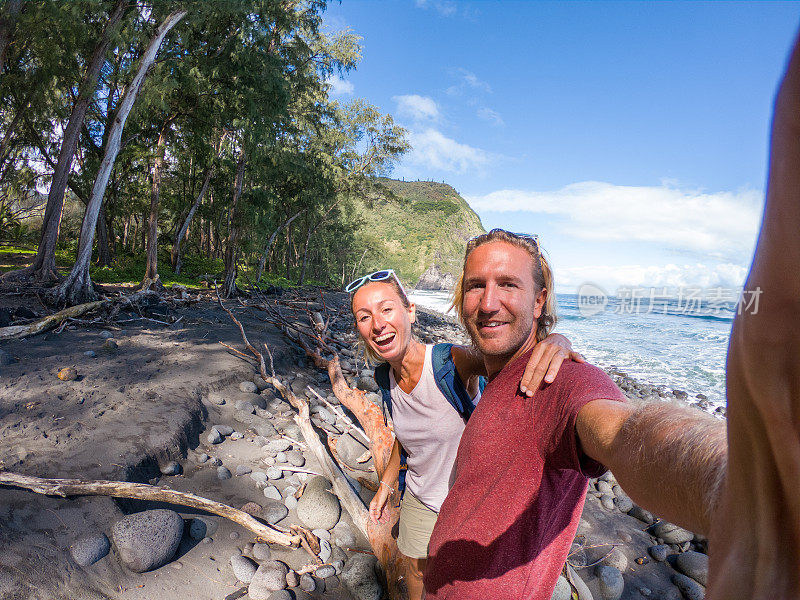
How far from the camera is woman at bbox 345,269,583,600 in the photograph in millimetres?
2387

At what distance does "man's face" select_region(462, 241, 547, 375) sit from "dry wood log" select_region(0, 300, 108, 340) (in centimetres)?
750

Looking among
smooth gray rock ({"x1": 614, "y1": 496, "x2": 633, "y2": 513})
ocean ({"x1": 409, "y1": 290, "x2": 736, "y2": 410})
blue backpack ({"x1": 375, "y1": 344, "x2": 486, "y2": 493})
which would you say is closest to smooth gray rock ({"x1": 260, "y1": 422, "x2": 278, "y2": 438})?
ocean ({"x1": 409, "y1": 290, "x2": 736, "y2": 410})

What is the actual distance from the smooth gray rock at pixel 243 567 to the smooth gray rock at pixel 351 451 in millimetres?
1848

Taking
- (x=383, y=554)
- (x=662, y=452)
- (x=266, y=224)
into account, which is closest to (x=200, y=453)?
(x=383, y=554)

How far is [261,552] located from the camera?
3199 millimetres

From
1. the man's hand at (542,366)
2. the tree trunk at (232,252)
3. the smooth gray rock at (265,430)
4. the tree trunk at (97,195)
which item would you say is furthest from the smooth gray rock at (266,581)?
the tree trunk at (232,252)

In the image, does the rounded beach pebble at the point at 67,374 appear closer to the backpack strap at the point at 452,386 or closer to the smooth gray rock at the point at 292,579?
the smooth gray rock at the point at 292,579

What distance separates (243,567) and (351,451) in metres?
2.24

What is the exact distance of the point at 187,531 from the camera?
321cm

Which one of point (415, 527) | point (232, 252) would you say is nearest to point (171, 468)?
point (415, 527)

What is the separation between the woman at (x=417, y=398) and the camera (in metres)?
2.39

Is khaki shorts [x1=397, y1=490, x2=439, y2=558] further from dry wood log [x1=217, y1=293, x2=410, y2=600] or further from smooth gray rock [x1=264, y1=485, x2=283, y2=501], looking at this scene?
smooth gray rock [x1=264, y1=485, x2=283, y2=501]

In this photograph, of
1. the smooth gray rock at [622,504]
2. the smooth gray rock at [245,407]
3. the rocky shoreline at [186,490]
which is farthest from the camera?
the smooth gray rock at [622,504]

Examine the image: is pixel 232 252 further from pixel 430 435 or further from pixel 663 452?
pixel 663 452
